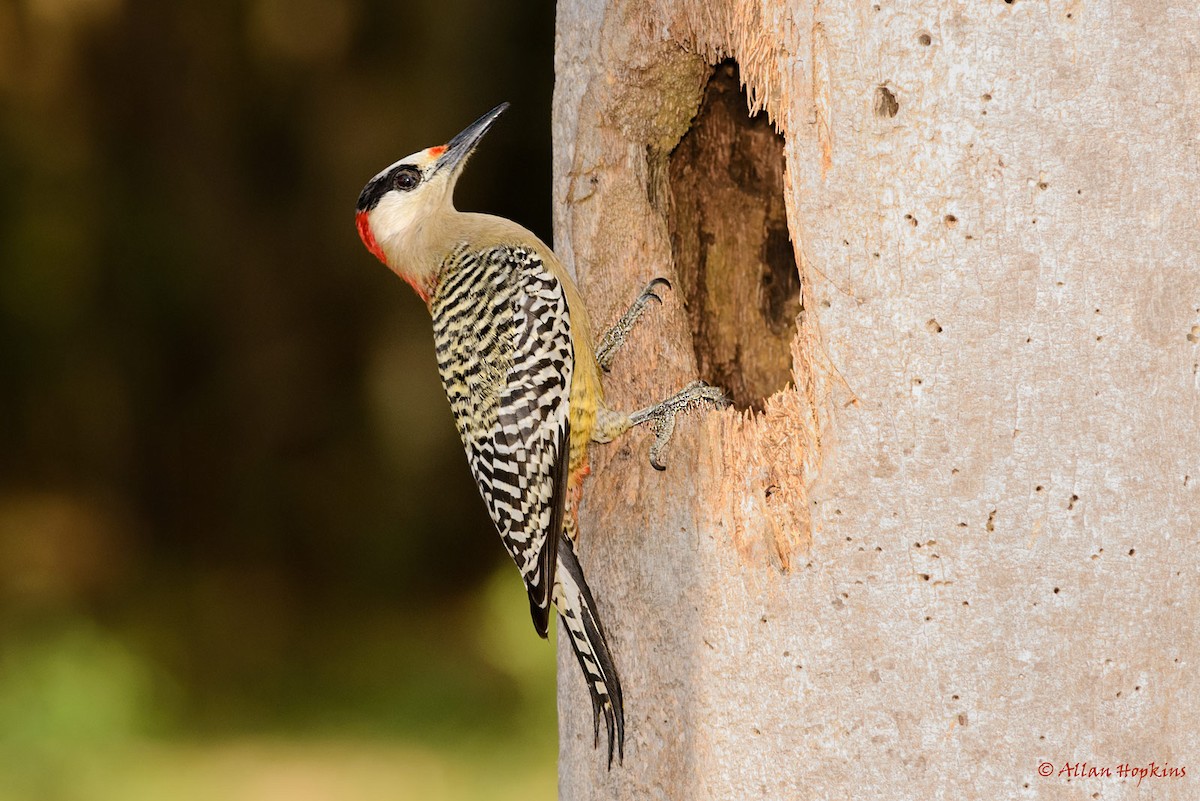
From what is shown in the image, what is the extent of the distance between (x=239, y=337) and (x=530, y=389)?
6123 millimetres

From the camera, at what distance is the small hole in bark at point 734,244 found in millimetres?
3221

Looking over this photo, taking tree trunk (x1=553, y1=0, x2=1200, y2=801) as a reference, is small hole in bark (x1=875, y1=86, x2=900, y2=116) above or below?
above

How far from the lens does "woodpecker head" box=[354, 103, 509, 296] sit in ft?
11.5

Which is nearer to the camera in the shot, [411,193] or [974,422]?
[974,422]

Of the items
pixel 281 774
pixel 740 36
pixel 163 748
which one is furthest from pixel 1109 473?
pixel 163 748

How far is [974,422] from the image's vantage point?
2172 millimetres

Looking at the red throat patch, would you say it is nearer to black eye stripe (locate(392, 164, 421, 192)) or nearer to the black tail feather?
black eye stripe (locate(392, 164, 421, 192))

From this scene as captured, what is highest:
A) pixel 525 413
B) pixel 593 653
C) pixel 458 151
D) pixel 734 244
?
pixel 458 151

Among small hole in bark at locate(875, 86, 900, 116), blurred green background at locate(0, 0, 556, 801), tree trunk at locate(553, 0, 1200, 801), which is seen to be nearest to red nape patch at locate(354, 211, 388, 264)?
tree trunk at locate(553, 0, 1200, 801)

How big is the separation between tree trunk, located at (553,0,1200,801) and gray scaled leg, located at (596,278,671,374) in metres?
0.53

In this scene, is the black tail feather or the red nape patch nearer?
the black tail feather

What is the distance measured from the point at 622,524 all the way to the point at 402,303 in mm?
6178

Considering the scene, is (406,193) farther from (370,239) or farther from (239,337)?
(239,337)

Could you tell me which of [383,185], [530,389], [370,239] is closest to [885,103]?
[530,389]
